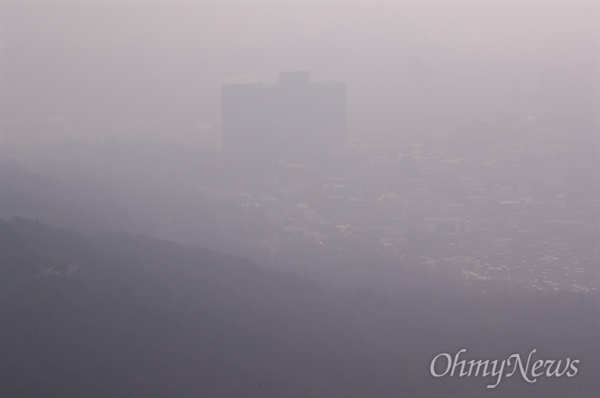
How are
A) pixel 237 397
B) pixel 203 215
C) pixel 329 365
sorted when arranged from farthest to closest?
pixel 203 215, pixel 329 365, pixel 237 397

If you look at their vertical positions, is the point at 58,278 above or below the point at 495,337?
above

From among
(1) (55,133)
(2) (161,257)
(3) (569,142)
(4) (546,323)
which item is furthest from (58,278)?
(1) (55,133)

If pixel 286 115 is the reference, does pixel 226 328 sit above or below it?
below

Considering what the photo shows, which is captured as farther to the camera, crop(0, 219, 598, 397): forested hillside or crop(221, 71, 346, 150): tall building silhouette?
crop(221, 71, 346, 150): tall building silhouette

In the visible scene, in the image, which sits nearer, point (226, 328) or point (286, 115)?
point (226, 328)

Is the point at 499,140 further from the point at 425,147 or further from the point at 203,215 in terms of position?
the point at 203,215

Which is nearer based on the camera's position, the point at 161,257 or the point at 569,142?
the point at 161,257

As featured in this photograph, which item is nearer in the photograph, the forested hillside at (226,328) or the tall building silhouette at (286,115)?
the forested hillside at (226,328)

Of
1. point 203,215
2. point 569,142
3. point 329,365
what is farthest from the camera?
→ point 569,142
